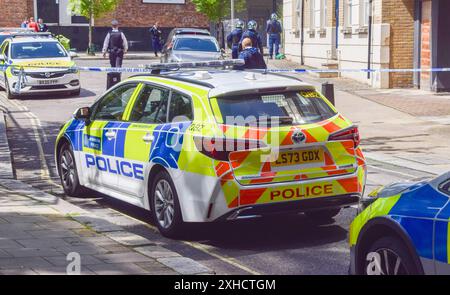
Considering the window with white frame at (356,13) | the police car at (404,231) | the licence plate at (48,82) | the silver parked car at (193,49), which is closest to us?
the police car at (404,231)

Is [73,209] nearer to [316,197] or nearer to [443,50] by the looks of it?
[316,197]

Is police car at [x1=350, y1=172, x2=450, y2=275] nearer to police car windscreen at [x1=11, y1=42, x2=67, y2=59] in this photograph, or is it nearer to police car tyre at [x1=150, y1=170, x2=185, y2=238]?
police car tyre at [x1=150, y1=170, x2=185, y2=238]

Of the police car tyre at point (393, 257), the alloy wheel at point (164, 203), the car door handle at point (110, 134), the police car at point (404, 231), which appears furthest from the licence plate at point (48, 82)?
the police car tyre at point (393, 257)

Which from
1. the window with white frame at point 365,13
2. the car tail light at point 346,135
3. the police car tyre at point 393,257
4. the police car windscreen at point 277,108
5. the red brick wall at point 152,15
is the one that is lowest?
the police car tyre at point 393,257

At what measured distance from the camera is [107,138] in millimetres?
9938

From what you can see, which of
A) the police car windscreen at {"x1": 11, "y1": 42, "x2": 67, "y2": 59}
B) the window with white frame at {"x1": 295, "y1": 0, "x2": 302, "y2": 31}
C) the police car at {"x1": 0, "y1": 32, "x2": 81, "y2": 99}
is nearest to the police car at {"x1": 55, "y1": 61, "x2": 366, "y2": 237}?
the police car at {"x1": 0, "y1": 32, "x2": 81, "y2": 99}

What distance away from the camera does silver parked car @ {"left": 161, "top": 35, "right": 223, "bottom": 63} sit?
3116cm

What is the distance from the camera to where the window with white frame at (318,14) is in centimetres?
3322

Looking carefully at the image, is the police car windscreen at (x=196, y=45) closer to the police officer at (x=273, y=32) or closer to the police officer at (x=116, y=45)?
the police officer at (x=116, y=45)

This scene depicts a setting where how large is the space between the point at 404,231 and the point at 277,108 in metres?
3.29

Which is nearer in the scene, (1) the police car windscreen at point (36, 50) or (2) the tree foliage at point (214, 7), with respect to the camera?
(1) the police car windscreen at point (36, 50)

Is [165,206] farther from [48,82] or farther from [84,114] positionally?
[48,82]

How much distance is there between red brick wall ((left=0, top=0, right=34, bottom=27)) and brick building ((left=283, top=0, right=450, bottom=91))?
90.7 ft

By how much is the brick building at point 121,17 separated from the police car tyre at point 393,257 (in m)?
51.4
